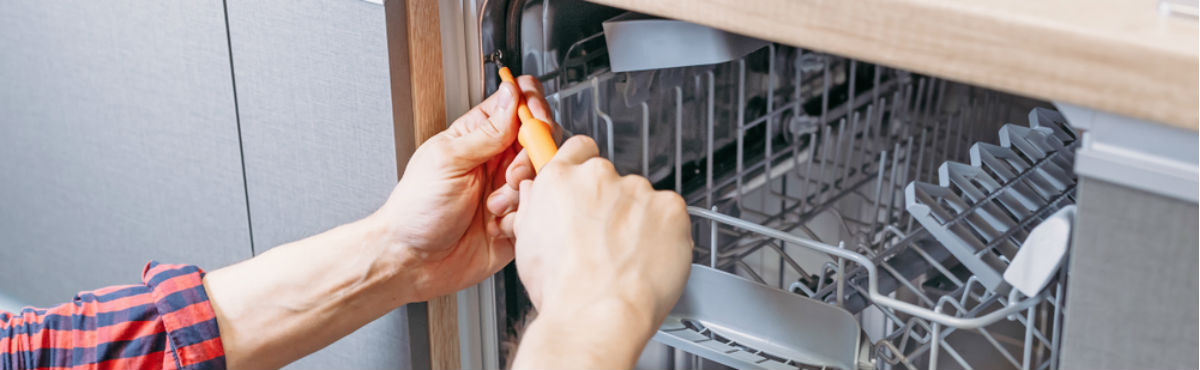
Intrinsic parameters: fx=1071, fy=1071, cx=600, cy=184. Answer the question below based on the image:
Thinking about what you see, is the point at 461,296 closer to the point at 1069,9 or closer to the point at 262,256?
the point at 262,256

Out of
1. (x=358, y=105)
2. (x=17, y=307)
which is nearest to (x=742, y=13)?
(x=358, y=105)

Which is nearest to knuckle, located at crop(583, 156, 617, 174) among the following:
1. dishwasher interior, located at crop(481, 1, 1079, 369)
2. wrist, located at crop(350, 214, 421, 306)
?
dishwasher interior, located at crop(481, 1, 1079, 369)

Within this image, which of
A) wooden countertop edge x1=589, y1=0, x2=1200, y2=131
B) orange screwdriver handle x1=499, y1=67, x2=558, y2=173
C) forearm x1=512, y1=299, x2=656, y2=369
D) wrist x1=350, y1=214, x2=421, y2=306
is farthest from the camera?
wrist x1=350, y1=214, x2=421, y2=306

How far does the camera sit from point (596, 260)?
0.69m

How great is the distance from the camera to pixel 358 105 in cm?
81

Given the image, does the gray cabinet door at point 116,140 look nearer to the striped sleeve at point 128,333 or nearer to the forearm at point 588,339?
the striped sleeve at point 128,333

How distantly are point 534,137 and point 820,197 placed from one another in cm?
51

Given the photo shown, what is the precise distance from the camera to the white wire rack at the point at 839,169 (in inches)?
32.9

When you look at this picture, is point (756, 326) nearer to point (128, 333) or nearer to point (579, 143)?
point (579, 143)

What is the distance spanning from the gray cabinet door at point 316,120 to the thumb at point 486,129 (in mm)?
52

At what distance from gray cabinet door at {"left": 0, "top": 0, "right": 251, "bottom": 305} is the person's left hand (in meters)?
0.20

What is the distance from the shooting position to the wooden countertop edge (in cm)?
48

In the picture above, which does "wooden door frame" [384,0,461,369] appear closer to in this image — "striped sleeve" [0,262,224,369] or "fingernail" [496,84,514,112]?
"fingernail" [496,84,514,112]

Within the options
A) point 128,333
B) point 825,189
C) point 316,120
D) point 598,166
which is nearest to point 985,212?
point 598,166
